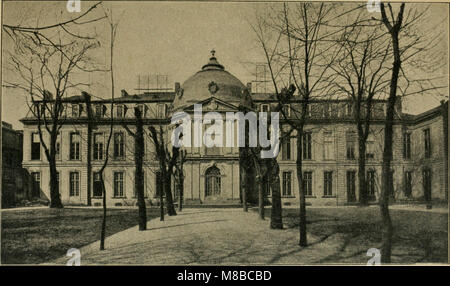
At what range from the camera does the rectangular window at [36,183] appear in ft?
30.0

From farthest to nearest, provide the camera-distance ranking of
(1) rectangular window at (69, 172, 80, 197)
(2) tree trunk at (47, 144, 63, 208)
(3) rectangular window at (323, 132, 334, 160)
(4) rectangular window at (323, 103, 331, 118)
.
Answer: (3) rectangular window at (323, 132, 334, 160)
(1) rectangular window at (69, 172, 80, 197)
(4) rectangular window at (323, 103, 331, 118)
(2) tree trunk at (47, 144, 63, 208)

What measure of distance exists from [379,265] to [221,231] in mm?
4384

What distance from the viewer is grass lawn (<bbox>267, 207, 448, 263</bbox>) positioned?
7.91 metres

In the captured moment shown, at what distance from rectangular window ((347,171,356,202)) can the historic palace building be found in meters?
0.03

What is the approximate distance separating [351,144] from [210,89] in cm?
714

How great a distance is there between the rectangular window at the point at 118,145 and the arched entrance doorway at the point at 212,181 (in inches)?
169

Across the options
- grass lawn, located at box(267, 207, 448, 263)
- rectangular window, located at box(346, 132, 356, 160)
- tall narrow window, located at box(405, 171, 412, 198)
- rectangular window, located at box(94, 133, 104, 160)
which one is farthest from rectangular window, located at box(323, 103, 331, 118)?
rectangular window, located at box(94, 133, 104, 160)

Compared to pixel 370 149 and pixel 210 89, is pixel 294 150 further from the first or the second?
pixel 210 89

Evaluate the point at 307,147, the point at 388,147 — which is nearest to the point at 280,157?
the point at 307,147

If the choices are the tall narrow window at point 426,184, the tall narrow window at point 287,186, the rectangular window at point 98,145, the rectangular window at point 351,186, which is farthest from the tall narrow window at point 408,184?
the rectangular window at point 98,145

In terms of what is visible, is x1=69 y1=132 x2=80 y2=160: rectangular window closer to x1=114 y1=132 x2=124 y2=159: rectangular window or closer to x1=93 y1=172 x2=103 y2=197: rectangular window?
x1=93 y1=172 x2=103 y2=197: rectangular window

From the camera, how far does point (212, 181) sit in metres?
19.6

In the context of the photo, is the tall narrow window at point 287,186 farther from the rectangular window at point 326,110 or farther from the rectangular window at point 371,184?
the rectangular window at point 326,110
